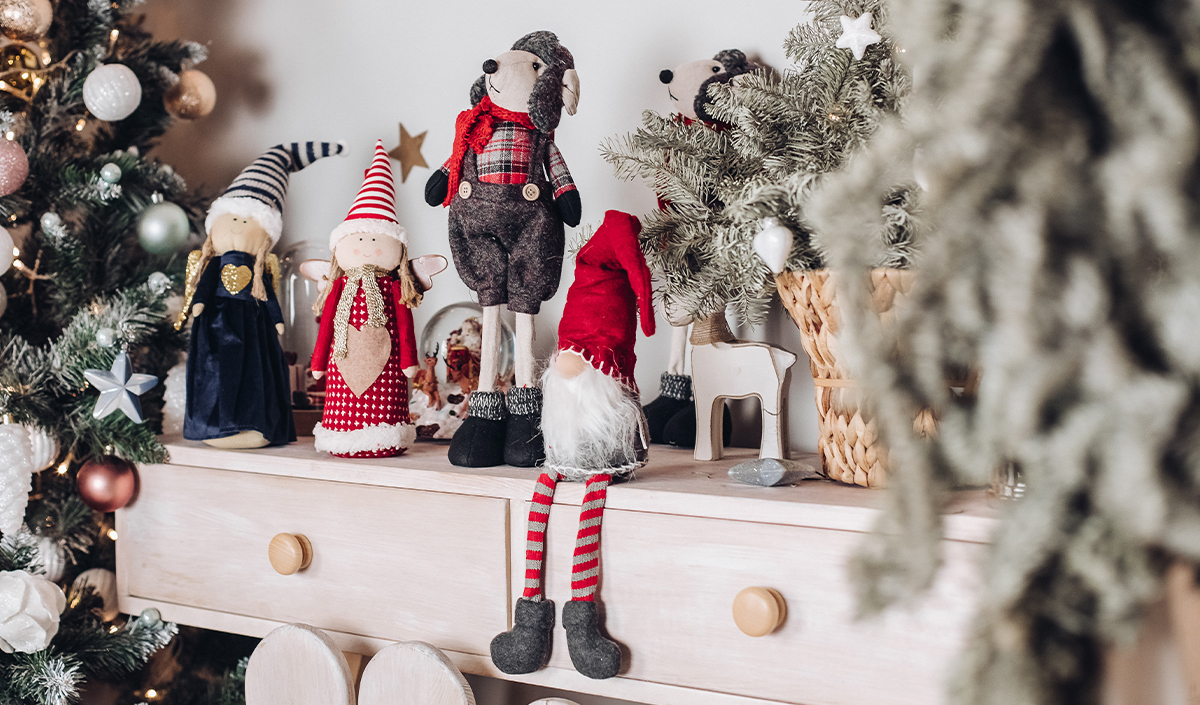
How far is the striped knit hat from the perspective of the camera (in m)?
1.05

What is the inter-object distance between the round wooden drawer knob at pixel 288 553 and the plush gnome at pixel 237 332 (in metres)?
0.16

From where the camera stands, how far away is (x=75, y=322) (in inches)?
42.0

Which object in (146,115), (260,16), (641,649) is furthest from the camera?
(260,16)

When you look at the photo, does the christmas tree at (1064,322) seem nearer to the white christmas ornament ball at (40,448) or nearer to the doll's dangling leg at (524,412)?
the doll's dangling leg at (524,412)

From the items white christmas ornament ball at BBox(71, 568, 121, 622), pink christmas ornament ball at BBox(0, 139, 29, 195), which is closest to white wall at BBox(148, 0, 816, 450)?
pink christmas ornament ball at BBox(0, 139, 29, 195)

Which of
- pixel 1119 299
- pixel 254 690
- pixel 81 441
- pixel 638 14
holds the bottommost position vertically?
pixel 254 690

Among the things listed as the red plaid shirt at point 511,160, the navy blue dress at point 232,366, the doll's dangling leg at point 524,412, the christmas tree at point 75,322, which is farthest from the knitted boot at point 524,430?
the christmas tree at point 75,322

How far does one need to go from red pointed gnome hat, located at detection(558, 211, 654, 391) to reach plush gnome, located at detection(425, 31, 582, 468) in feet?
0.32

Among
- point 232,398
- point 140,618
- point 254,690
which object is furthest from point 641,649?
point 140,618

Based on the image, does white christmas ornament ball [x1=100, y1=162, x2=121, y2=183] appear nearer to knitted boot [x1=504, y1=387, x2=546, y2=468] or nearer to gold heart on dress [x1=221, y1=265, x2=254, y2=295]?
gold heart on dress [x1=221, y1=265, x2=254, y2=295]

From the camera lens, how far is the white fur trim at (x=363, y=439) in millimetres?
931

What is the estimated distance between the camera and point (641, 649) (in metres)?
0.76

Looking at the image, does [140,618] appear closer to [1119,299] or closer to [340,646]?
[340,646]

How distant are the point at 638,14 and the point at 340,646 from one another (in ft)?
2.95
